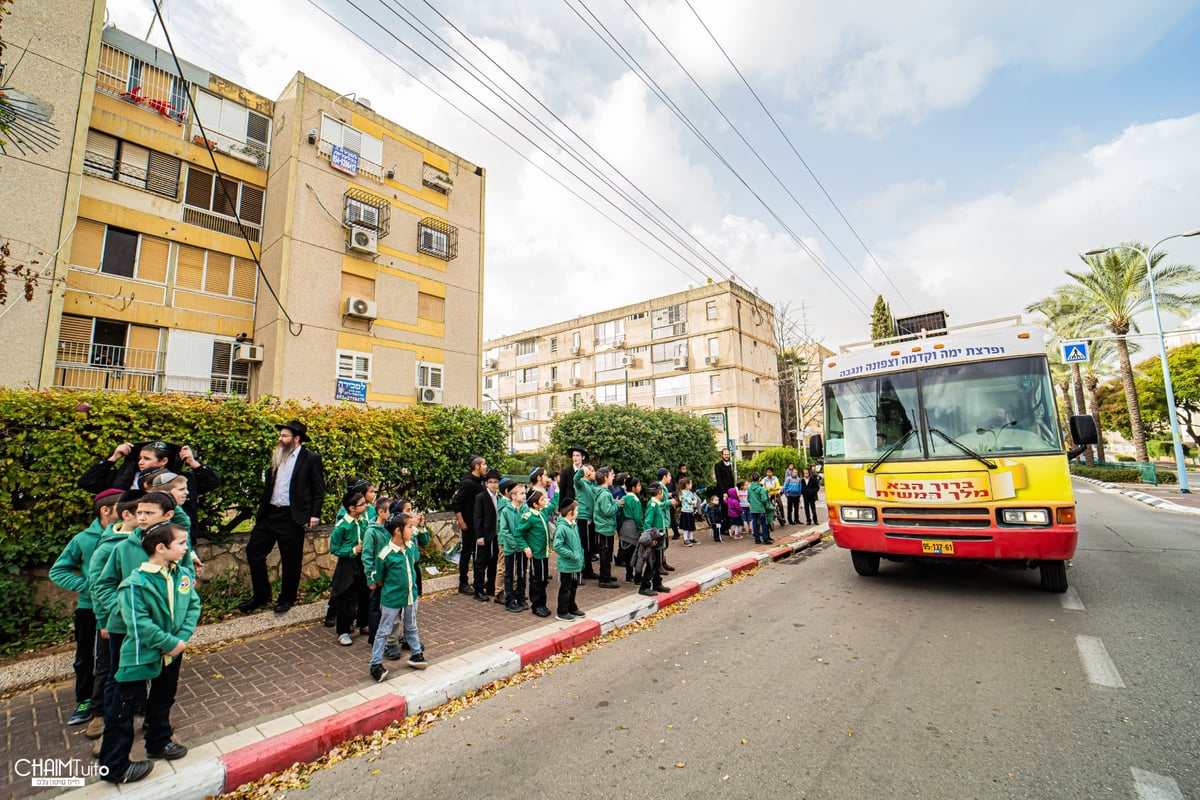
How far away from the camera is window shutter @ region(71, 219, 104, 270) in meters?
13.3

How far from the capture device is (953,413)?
21.1 feet

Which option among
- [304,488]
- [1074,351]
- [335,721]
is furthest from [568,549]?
[1074,351]

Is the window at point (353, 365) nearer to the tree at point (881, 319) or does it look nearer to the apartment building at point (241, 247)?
the apartment building at point (241, 247)

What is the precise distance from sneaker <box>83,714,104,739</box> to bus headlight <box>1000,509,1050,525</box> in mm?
8428


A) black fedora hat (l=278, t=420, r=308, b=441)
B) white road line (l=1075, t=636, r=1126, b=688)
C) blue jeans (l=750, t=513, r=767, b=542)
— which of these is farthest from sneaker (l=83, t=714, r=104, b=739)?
blue jeans (l=750, t=513, r=767, b=542)

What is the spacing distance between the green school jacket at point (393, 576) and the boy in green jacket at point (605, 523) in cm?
337

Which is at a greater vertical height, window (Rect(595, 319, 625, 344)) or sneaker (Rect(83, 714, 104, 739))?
window (Rect(595, 319, 625, 344))

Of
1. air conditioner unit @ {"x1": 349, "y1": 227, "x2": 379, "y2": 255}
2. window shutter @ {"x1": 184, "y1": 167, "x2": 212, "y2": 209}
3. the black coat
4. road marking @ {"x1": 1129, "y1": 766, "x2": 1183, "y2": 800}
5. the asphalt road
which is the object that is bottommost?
the asphalt road

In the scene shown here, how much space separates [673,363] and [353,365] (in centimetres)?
2570

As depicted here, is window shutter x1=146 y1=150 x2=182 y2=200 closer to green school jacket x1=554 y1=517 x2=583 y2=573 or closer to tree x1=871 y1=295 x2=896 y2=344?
green school jacket x1=554 y1=517 x2=583 y2=573

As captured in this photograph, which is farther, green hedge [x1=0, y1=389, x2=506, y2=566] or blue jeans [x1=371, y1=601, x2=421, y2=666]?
green hedge [x1=0, y1=389, x2=506, y2=566]

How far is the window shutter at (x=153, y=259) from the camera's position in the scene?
14.4 m

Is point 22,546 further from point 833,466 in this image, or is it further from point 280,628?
point 833,466

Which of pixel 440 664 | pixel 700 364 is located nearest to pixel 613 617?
pixel 440 664
